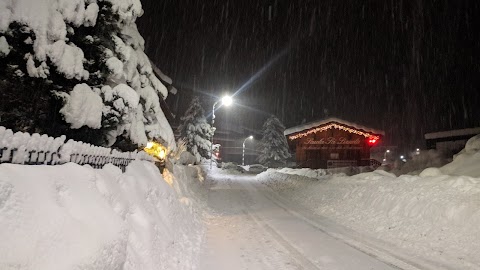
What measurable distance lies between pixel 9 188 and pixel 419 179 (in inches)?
470

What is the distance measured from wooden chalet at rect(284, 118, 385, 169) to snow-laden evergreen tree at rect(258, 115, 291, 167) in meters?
23.4

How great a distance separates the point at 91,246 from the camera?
3756 mm

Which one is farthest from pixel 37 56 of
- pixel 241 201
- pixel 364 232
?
pixel 241 201

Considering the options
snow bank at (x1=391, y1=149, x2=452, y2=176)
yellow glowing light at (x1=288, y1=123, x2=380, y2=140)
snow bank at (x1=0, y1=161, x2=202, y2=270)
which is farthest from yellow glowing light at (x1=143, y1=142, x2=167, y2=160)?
yellow glowing light at (x1=288, y1=123, x2=380, y2=140)

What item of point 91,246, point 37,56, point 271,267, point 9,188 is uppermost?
point 37,56

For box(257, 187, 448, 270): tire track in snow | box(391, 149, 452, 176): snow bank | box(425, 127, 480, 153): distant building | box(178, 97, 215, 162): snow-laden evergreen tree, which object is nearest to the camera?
box(257, 187, 448, 270): tire track in snow

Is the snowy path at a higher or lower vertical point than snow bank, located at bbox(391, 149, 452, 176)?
lower

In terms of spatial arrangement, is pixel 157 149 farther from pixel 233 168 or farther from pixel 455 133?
pixel 233 168

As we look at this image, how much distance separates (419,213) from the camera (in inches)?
390

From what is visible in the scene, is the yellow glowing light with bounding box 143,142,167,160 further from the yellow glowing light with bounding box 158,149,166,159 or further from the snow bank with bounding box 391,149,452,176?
the snow bank with bounding box 391,149,452,176

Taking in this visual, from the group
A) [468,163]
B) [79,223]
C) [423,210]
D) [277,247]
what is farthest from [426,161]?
[79,223]

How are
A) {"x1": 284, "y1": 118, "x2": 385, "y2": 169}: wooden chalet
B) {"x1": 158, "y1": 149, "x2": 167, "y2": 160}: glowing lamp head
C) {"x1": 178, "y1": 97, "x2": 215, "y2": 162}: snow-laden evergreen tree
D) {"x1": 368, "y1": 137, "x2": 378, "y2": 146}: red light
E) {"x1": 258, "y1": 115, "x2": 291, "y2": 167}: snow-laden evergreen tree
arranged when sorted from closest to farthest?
1. {"x1": 158, "y1": 149, "x2": 167, "y2": 160}: glowing lamp head
2. {"x1": 284, "y1": 118, "x2": 385, "y2": 169}: wooden chalet
3. {"x1": 368, "y1": 137, "x2": 378, "y2": 146}: red light
4. {"x1": 178, "y1": 97, "x2": 215, "y2": 162}: snow-laden evergreen tree
5. {"x1": 258, "y1": 115, "x2": 291, "y2": 167}: snow-laden evergreen tree

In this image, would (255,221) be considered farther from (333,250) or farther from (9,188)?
(9,188)

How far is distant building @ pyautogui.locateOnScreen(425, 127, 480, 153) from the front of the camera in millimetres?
21203
